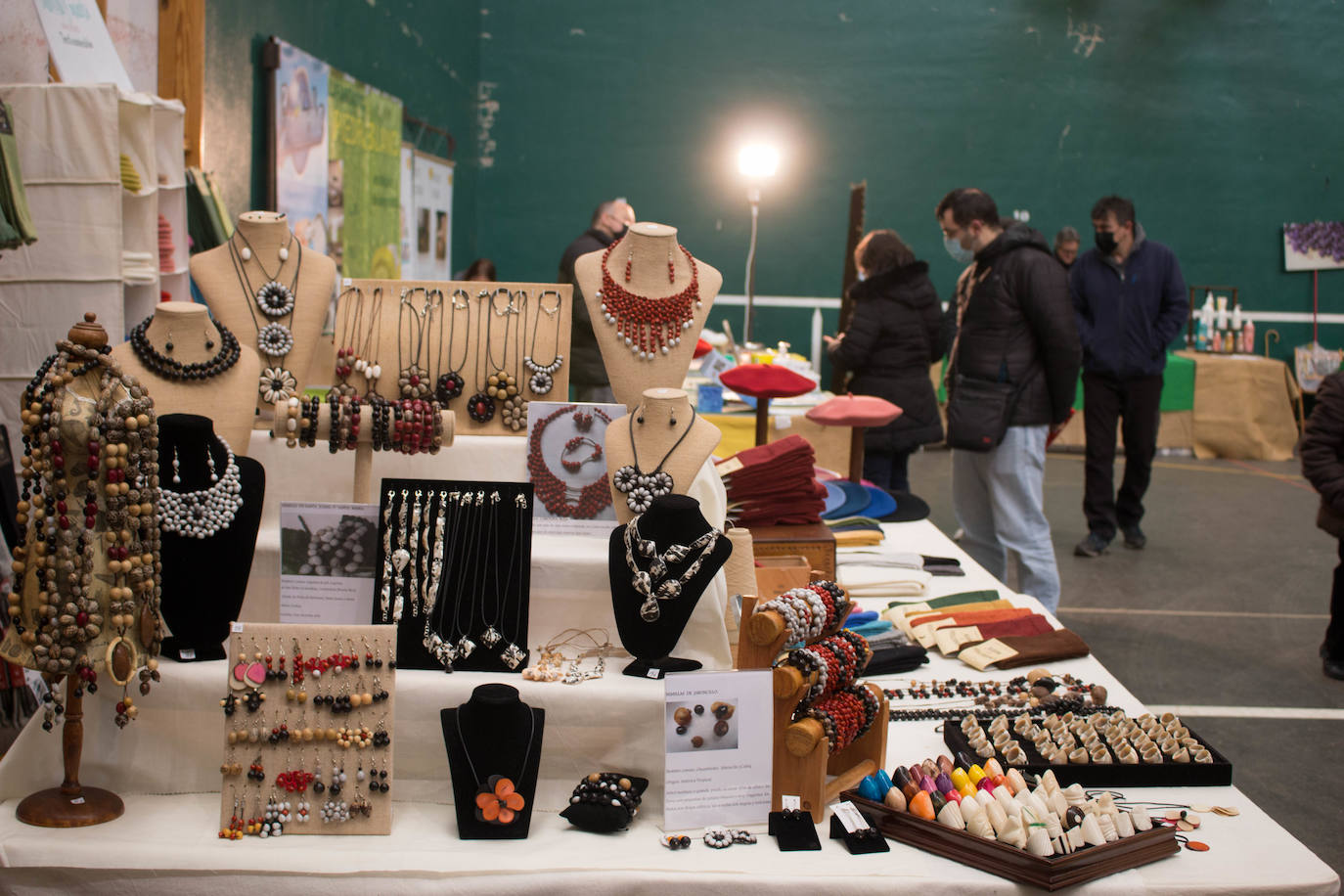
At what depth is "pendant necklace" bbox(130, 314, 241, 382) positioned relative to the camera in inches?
81.5

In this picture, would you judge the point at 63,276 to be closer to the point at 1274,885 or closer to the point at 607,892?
the point at 607,892

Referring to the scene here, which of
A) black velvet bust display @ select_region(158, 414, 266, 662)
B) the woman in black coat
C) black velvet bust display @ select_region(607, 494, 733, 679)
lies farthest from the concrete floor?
black velvet bust display @ select_region(158, 414, 266, 662)

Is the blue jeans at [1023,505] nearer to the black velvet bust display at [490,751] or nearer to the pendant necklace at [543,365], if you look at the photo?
the pendant necklace at [543,365]

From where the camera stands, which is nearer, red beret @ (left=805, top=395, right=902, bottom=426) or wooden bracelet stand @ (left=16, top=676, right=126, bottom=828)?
wooden bracelet stand @ (left=16, top=676, right=126, bottom=828)

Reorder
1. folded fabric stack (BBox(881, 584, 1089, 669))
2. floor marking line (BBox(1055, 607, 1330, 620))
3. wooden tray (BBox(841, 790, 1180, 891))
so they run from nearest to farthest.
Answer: wooden tray (BBox(841, 790, 1180, 891)) → folded fabric stack (BBox(881, 584, 1089, 669)) → floor marking line (BBox(1055, 607, 1330, 620))

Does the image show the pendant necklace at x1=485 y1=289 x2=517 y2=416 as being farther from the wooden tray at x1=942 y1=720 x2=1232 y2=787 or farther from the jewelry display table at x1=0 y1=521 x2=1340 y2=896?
the wooden tray at x1=942 y1=720 x2=1232 y2=787

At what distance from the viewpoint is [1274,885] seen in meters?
1.70

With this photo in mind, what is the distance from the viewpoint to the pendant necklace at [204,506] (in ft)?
5.91

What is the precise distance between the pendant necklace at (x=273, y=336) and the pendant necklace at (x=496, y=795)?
35.3 inches

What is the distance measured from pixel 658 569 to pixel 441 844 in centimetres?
53

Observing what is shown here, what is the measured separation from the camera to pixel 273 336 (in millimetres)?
2379

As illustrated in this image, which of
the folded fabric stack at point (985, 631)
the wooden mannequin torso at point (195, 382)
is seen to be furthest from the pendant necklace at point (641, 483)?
the folded fabric stack at point (985, 631)

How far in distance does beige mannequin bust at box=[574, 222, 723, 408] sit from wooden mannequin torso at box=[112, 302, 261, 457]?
735 millimetres

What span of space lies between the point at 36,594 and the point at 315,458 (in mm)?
749
